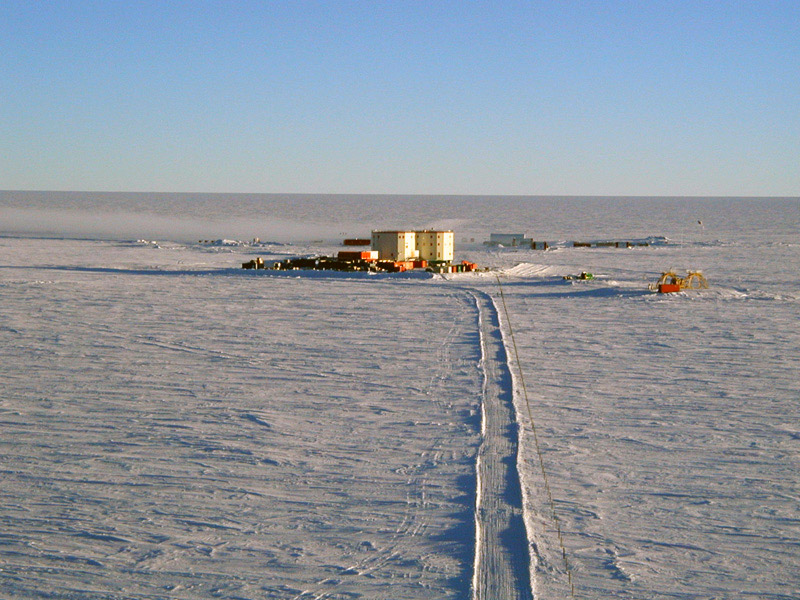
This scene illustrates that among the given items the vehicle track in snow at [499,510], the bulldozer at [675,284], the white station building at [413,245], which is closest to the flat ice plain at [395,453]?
the vehicle track in snow at [499,510]

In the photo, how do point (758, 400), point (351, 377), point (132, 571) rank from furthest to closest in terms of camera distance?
point (351, 377), point (758, 400), point (132, 571)

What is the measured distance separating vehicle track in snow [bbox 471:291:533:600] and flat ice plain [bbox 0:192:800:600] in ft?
0.11

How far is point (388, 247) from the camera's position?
1614 inches

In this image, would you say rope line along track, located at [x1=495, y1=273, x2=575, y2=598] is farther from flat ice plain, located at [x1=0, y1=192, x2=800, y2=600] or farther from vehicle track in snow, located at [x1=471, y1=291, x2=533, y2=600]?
vehicle track in snow, located at [x1=471, y1=291, x2=533, y2=600]

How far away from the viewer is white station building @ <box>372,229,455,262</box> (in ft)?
134

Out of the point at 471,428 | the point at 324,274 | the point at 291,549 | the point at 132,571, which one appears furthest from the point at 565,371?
the point at 324,274

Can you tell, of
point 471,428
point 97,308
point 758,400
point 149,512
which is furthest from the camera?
point 97,308

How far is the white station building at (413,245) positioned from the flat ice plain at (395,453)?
15.9 meters

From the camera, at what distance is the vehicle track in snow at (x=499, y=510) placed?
24.8 feet

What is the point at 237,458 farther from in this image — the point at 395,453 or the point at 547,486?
the point at 547,486

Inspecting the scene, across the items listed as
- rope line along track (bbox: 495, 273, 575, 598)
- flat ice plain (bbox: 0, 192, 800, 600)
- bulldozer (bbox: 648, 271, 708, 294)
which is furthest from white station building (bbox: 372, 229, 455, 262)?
rope line along track (bbox: 495, 273, 575, 598)

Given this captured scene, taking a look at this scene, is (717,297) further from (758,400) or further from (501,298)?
(758,400)

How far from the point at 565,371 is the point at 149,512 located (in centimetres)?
951

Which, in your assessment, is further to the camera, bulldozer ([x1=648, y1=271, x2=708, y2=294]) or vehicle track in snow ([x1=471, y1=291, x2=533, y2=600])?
bulldozer ([x1=648, y1=271, x2=708, y2=294])
